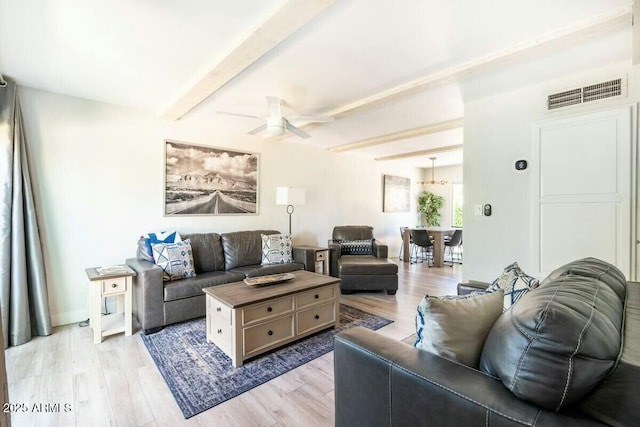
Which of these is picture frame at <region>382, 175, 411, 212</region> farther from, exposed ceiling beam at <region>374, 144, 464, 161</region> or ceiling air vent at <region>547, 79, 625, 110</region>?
ceiling air vent at <region>547, 79, 625, 110</region>

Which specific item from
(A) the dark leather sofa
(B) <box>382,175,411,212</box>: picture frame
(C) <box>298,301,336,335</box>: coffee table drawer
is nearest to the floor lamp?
→ (C) <box>298,301,336,335</box>: coffee table drawer

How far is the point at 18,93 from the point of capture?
109 inches

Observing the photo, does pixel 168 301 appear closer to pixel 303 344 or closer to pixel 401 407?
pixel 303 344

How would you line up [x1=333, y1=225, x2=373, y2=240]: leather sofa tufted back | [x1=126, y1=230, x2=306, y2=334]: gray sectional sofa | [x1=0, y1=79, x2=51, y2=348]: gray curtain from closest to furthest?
[x1=0, y1=79, x2=51, y2=348]: gray curtain
[x1=126, y1=230, x2=306, y2=334]: gray sectional sofa
[x1=333, y1=225, x2=373, y2=240]: leather sofa tufted back

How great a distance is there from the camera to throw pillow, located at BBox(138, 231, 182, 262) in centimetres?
313

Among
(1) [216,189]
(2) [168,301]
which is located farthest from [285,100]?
(2) [168,301]

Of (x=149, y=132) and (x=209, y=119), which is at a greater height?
(x=209, y=119)

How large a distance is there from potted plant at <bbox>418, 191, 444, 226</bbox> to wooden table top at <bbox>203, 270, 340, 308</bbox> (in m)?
6.04

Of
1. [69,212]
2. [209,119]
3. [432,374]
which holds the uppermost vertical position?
[209,119]

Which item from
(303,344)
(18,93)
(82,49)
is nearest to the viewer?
(82,49)

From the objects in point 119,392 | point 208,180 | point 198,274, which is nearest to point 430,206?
point 208,180

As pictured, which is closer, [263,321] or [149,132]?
[263,321]

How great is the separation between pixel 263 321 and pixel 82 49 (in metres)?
2.52

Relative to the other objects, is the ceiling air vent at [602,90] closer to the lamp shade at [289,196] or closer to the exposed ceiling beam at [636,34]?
the exposed ceiling beam at [636,34]
